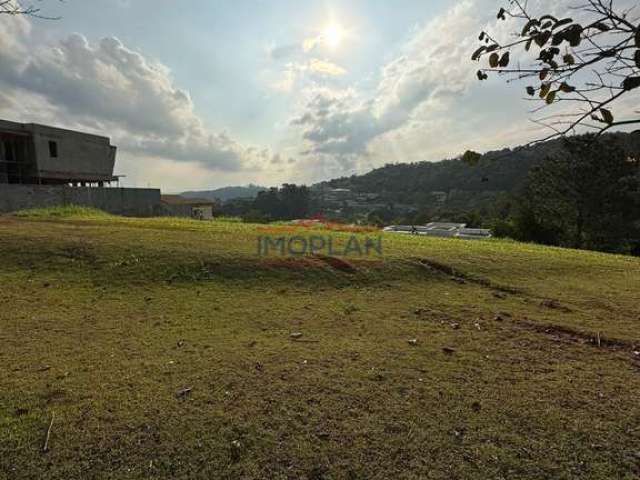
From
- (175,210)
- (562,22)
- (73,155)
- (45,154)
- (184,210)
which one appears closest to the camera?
(562,22)

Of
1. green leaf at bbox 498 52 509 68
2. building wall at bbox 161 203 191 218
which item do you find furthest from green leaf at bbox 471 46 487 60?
building wall at bbox 161 203 191 218

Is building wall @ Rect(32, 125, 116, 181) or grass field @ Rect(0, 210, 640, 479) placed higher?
building wall @ Rect(32, 125, 116, 181)

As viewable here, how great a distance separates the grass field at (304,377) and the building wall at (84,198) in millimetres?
10987

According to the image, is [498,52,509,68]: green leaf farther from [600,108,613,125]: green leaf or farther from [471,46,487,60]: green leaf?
[600,108,613,125]: green leaf

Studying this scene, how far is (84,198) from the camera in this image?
16.3 m

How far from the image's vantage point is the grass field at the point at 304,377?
2.01m

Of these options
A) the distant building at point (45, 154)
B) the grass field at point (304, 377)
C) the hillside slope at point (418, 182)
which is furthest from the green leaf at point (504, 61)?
the hillside slope at point (418, 182)

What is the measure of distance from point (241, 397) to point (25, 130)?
73.0 ft

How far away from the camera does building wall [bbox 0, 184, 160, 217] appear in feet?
46.4

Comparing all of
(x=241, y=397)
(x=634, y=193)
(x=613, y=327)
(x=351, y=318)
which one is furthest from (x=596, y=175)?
(x=241, y=397)

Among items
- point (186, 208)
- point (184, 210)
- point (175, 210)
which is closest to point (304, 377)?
point (175, 210)

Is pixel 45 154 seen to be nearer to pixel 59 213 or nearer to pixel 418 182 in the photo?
pixel 59 213

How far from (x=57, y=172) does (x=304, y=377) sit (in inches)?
905

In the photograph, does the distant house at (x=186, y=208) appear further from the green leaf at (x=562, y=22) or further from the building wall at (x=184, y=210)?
the green leaf at (x=562, y=22)
